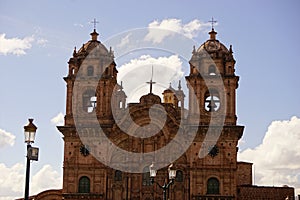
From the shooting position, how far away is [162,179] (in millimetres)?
47719

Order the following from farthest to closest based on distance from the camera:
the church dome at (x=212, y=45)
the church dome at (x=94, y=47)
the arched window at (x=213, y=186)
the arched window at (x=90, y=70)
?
the church dome at (x=94, y=47)
the arched window at (x=90, y=70)
the church dome at (x=212, y=45)
the arched window at (x=213, y=186)

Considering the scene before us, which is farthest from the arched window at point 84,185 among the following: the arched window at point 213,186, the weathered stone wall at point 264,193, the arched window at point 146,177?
the weathered stone wall at point 264,193

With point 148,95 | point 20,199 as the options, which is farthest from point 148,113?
point 20,199

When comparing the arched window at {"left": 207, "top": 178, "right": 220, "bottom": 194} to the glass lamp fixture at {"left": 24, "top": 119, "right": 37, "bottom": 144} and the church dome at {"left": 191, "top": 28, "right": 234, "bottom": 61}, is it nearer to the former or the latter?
the church dome at {"left": 191, "top": 28, "right": 234, "bottom": 61}

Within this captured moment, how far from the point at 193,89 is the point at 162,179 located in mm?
7520

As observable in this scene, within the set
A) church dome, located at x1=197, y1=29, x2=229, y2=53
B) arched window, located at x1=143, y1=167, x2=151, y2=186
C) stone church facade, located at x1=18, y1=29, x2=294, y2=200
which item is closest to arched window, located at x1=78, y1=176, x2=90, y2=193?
stone church facade, located at x1=18, y1=29, x2=294, y2=200

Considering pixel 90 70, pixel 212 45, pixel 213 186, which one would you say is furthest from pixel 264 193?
pixel 90 70

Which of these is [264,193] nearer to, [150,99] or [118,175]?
[118,175]

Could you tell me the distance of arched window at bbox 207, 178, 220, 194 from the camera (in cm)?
4622

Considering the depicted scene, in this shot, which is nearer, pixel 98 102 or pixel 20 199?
pixel 98 102

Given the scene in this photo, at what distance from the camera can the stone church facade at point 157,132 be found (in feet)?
153

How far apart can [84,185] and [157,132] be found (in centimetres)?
710

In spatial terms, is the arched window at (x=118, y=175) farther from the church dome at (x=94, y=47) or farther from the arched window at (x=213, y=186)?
the church dome at (x=94, y=47)

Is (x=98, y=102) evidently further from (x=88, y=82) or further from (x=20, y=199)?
(x=20, y=199)
